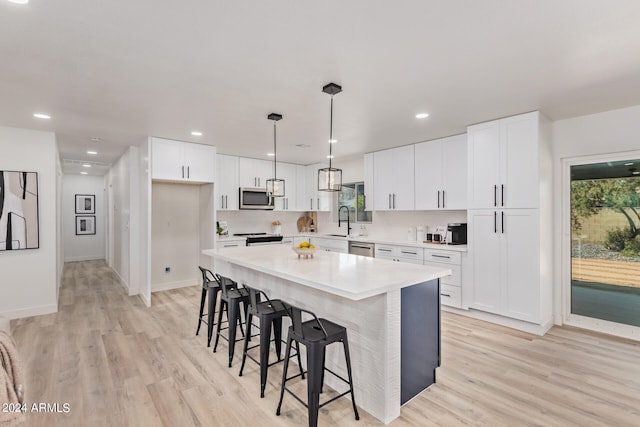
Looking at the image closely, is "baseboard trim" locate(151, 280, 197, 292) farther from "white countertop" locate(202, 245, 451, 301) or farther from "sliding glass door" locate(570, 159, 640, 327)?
"sliding glass door" locate(570, 159, 640, 327)

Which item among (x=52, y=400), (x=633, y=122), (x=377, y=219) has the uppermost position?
(x=633, y=122)

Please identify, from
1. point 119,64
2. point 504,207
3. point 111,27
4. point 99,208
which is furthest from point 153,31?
point 99,208

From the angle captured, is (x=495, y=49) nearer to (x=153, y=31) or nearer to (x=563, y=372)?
(x=153, y=31)

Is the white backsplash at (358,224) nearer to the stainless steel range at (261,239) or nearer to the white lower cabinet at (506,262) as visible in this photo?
the stainless steel range at (261,239)

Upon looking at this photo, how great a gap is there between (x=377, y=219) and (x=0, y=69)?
17.1 ft

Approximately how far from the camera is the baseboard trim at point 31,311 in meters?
4.16

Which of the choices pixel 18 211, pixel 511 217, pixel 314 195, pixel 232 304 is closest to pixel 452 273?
pixel 511 217

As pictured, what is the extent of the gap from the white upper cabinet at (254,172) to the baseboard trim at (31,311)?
335 cm

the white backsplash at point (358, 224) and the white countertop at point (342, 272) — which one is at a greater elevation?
the white backsplash at point (358, 224)

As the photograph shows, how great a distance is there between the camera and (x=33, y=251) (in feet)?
14.1

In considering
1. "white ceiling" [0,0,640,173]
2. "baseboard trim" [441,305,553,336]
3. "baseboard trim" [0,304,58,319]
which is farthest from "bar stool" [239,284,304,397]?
"baseboard trim" [0,304,58,319]

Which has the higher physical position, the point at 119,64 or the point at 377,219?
the point at 119,64

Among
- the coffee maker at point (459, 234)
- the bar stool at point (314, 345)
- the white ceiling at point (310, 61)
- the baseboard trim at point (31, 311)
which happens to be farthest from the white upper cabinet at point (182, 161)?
the coffee maker at point (459, 234)

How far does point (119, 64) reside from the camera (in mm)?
2391
